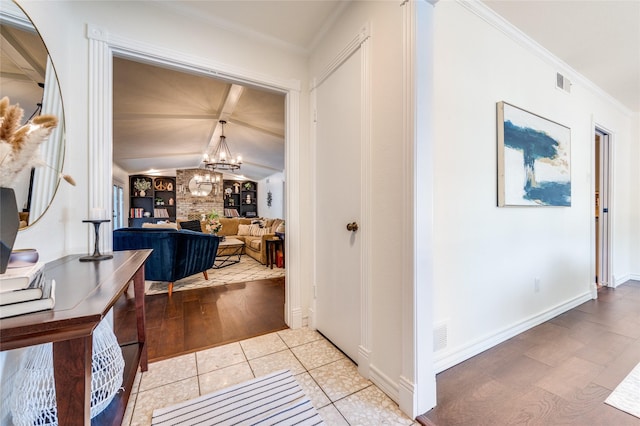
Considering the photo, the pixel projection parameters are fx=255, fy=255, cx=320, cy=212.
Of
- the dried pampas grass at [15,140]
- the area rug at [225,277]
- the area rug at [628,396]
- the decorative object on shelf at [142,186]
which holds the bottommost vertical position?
the area rug at [628,396]

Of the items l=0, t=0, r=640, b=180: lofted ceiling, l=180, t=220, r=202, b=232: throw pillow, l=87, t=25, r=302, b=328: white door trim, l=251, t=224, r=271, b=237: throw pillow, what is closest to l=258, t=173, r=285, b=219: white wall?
l=251, t=224, r=271, b=237: throw pillow

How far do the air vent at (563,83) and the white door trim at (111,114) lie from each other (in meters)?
2.55

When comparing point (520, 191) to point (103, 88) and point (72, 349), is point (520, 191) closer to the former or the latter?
point (72, 349)

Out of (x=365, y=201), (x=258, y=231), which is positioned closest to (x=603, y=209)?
(x=365, y=201)

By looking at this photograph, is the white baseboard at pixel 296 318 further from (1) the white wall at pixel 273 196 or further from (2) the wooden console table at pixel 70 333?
(1) the white wall at pixel 273 196

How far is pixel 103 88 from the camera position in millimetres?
1639

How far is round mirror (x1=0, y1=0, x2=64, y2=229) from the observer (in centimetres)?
104

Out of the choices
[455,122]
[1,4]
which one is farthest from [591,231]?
[1,4]

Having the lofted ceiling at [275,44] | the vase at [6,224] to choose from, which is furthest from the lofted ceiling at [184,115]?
the vase at [6,224]

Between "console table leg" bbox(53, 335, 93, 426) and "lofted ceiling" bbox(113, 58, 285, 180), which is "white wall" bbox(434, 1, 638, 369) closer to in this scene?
"console table leg" bbox(53, 335, 93, 426)

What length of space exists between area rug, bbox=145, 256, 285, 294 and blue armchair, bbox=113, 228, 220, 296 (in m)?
0.32

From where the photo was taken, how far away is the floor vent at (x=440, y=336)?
5.46ft

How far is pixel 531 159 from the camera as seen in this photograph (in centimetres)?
219

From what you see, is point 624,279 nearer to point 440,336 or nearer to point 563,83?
point 563,83
